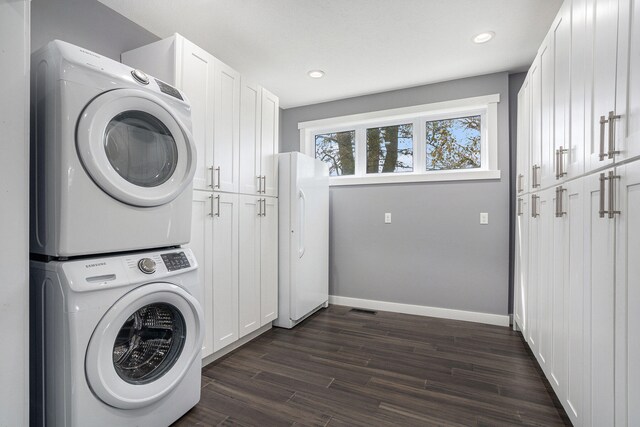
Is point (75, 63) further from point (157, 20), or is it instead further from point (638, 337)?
point (638, 337)

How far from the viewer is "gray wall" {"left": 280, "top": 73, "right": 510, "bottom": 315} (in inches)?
120

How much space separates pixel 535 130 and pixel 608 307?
1447mm

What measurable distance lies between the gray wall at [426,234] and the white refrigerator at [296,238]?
553 mm

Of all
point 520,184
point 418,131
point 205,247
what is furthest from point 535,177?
point 205,247

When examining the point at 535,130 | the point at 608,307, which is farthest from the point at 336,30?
the point at 608,307

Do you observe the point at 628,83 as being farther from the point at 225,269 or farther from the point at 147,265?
the point at 225,269

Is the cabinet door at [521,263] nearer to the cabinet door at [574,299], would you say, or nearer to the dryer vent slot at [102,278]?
the cabinet door at [574,299]

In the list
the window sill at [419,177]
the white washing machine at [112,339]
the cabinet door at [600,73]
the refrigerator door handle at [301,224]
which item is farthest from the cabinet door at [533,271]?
the white washing machine at [112,339]

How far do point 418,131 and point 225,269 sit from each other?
2510mm

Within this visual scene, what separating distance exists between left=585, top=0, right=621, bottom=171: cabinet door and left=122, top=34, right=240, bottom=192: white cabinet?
205 cm

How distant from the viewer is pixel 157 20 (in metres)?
2.25

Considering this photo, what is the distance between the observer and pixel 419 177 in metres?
3.33
